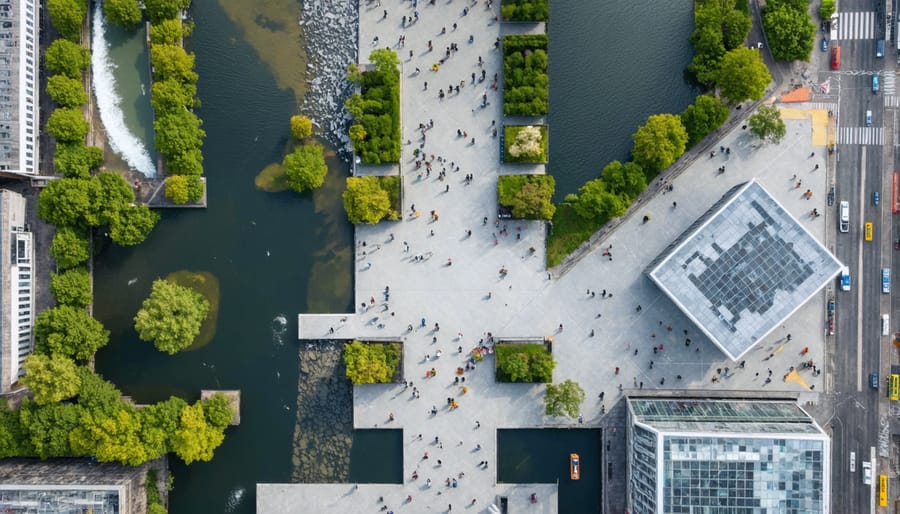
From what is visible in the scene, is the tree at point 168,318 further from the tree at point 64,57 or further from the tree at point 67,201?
the tree at point 64,57

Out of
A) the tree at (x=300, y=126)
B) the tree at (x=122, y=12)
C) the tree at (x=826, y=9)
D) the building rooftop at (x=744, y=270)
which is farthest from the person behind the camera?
the tree at (x=300, y=126)

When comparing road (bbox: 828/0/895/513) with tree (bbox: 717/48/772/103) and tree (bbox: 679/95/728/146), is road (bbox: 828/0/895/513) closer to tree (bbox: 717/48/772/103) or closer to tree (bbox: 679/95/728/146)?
tree (bbox: 717/48/772/103)

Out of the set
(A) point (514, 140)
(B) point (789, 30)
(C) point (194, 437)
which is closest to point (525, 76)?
(A) point (514, 140)

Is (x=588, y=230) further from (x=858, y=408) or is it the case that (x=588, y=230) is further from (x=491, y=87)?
(x=858, y=408)

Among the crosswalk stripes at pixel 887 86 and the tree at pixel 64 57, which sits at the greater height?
the tree at pixel 64 57

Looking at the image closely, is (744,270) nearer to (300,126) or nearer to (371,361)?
(371,361)

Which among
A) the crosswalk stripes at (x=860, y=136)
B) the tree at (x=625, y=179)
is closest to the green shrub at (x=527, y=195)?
the tree at (x=625, y=179)
